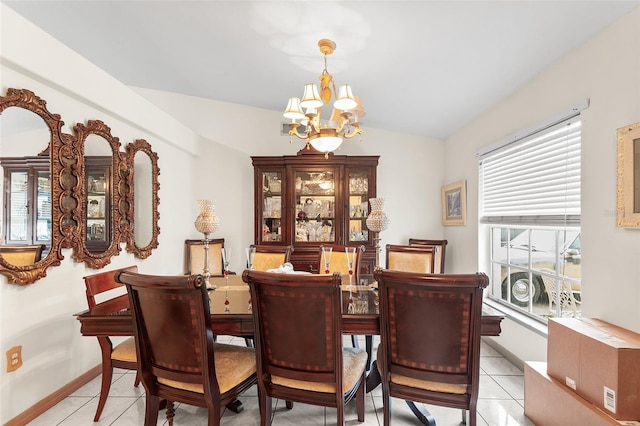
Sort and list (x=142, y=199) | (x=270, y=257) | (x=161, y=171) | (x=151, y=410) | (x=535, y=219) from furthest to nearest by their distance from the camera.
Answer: (x=161, y=171) → (x=142, y=199) → (x=270, y=257) → (x=535, y=219) → (x=151, y=410)

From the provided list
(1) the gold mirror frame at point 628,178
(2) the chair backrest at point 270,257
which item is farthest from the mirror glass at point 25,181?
(1) the gold mirror frame at point 628,178

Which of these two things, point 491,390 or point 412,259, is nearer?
point 491,390

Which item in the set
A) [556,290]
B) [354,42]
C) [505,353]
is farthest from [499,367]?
[354,42]

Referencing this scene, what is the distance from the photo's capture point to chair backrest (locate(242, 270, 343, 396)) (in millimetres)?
1340

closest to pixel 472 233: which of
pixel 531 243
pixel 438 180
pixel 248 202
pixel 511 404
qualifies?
pixel 531 243

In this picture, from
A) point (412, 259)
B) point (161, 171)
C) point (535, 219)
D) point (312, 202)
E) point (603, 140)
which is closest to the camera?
point (603, 140)

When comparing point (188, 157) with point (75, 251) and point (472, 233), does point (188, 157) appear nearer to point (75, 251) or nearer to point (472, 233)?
point (75, 251)

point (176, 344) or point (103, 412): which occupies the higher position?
point (176, 344)

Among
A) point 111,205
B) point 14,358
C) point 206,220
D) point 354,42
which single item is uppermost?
point 354,42

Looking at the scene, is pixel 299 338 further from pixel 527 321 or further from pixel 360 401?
pixel 527 321

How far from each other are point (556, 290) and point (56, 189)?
357 centimetres

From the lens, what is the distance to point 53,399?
6.66 ft

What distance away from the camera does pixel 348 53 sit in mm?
2400

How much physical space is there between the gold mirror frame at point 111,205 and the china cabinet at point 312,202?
1.51 m
